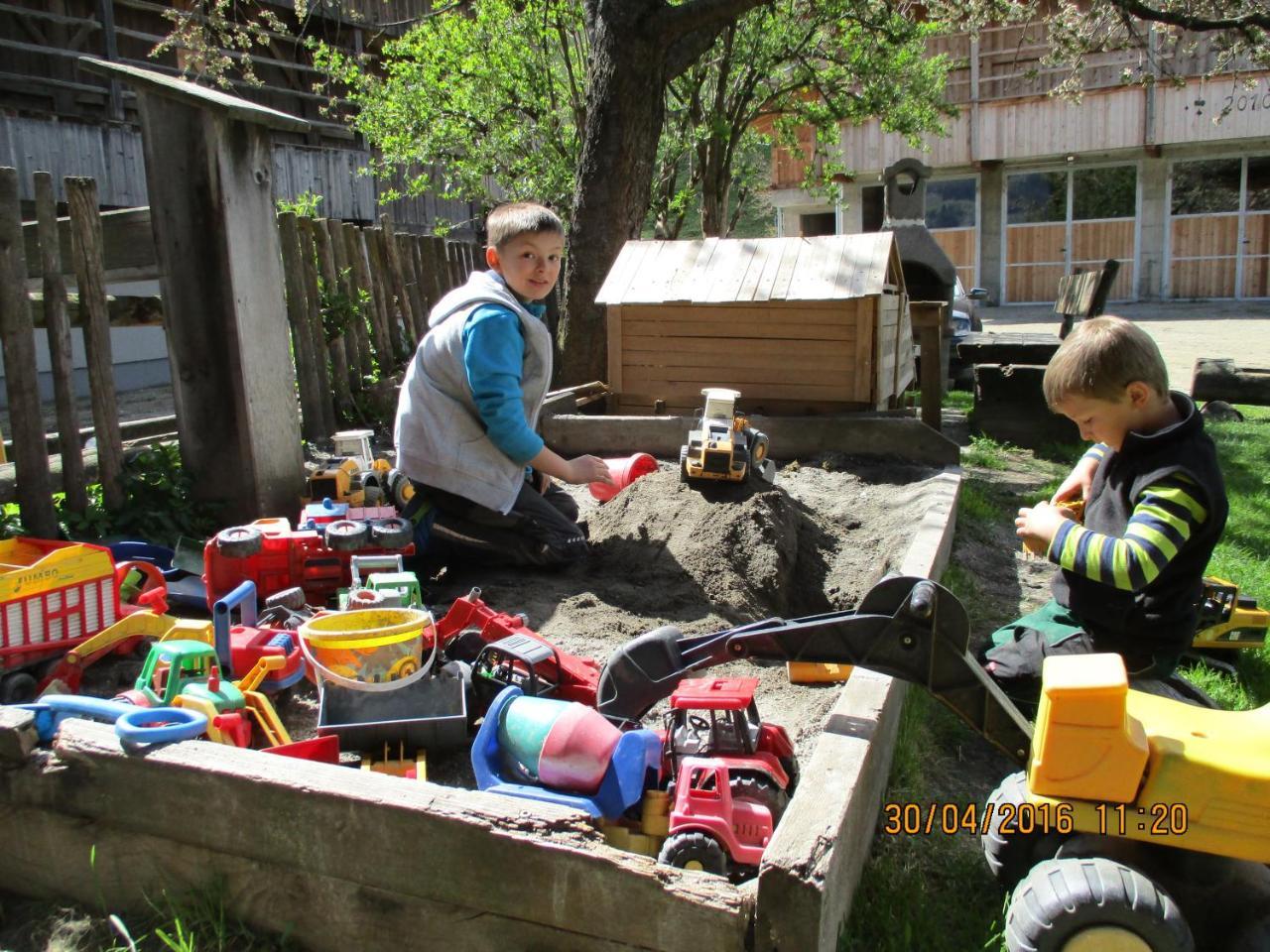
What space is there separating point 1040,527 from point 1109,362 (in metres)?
0.42

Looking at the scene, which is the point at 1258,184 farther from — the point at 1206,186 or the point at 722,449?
the point at 722,449

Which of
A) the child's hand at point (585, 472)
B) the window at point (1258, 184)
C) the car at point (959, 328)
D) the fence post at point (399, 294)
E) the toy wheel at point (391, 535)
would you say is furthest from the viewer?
the window at point (1258, 184)

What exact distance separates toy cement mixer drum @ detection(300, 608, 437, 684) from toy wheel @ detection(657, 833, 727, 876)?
896 mm

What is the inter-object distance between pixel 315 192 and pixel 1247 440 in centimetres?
1241

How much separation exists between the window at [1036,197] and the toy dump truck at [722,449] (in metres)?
23.3

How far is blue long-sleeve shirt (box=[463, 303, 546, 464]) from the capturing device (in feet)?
12.0

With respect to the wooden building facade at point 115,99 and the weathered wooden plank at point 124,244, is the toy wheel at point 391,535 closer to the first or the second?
the weathered wooden plank at point 124,244

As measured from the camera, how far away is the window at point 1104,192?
24359 mm

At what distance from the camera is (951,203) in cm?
2592

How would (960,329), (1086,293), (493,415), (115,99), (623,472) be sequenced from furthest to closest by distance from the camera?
1. (960,329)
2. (115,99)
3. (1086,293)
4. (623,472)
5. (493,415)

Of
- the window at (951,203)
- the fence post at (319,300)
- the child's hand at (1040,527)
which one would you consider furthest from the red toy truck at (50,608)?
the window at (951,203)

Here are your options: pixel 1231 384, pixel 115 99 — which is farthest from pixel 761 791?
pixel 115 99

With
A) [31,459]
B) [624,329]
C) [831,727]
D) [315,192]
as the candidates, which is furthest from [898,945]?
[315,192]

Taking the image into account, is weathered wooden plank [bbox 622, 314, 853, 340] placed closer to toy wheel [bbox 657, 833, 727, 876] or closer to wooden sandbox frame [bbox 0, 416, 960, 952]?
wooden sandbox frame [bbox 0, 416, 960, 952]
